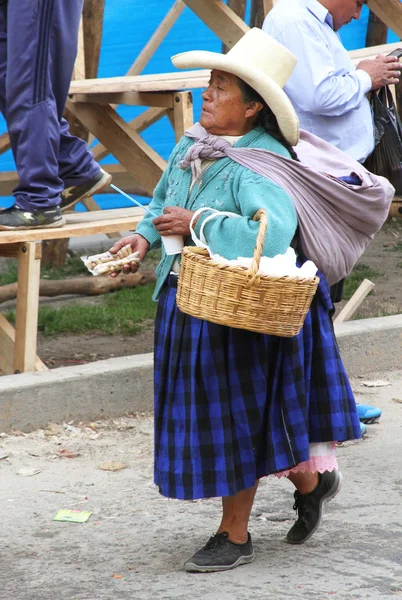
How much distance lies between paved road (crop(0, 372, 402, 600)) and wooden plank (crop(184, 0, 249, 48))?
8.85 feet

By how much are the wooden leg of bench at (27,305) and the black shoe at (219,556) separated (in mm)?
1833

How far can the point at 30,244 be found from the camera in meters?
4.74

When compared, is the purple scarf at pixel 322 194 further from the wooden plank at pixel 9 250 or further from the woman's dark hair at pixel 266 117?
the wooden plank at pixel 9 250

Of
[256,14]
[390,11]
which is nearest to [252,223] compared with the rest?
[390,11]

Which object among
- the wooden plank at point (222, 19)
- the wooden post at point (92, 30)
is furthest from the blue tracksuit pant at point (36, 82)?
the wooden post at point (92, 30)

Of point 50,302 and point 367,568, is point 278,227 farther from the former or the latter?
point 50,302

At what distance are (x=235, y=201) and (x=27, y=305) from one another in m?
1.97

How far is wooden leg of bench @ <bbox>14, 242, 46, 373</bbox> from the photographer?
→ 477 centimetres

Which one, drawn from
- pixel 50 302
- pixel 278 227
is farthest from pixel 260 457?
pixel 50 302

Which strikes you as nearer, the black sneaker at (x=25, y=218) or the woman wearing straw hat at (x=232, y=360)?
the woman wearing straw hat at (x=232, y=360)

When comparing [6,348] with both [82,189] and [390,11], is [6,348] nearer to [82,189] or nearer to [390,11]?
[82,189]

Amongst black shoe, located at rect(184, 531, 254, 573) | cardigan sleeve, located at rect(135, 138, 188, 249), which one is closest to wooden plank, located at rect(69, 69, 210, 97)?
cardigan sleeve, located at rect(135, 138, 188, 249)

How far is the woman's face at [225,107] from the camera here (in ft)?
10.3

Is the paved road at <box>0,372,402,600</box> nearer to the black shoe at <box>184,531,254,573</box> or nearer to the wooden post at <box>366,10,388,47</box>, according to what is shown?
the black shoe at <box>184,531,254,573</box>
